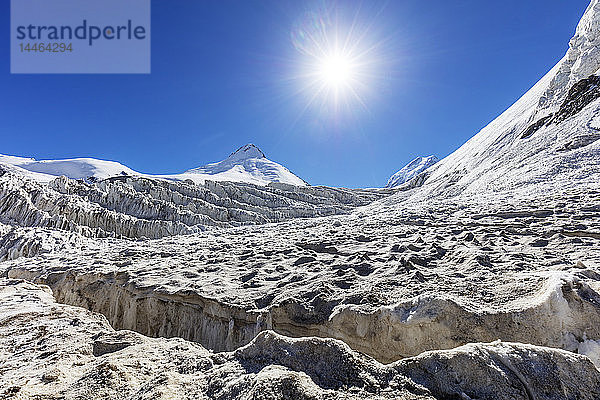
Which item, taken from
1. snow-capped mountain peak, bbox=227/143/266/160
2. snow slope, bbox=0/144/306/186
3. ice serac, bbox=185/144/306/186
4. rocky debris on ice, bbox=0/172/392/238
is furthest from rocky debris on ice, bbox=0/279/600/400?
snow-capped mountain peak, bbox=227/143/266/160

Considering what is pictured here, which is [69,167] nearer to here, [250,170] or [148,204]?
[250,170]

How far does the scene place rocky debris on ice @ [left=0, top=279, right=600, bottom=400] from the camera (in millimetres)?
1692

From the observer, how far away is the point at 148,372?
2.19 m

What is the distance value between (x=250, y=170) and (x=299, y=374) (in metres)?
76.8

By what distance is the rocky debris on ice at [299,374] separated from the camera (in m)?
1.69

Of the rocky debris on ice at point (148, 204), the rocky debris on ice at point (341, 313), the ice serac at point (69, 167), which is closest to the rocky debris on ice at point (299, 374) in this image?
the rocky debris on ice at point (341, 313)

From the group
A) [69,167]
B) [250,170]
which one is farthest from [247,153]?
[69,167]

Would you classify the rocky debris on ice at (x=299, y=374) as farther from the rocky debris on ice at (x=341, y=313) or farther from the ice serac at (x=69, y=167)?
the ice serac at (x=69, y=167)

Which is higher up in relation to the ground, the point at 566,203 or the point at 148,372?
the point at 566,203

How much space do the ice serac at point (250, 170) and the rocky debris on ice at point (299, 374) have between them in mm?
58310

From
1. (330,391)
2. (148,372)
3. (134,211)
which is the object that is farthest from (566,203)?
(134,211)

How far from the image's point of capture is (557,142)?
1452 cm

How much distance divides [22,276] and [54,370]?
6.75 meters

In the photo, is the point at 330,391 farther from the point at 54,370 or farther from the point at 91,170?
the point at 91,170
